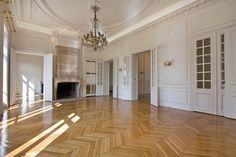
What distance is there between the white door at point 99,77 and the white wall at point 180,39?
12.8 feet

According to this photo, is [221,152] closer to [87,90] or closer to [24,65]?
[87,90]

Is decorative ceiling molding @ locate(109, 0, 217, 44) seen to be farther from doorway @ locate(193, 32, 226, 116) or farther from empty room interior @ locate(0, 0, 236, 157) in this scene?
doorway @ locate(193, 32, 226, 116)

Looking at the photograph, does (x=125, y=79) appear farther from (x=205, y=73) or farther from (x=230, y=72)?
(x=230, y=72)

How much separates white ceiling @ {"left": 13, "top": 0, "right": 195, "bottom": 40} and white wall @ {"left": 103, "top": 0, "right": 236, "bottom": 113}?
43 cm

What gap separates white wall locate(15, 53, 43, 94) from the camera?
37.7 feet

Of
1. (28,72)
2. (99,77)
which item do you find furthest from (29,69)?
(99,77)

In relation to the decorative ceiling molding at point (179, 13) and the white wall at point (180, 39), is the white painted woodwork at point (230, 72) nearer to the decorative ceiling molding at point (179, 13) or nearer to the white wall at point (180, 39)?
the white wall at point (180, 39)

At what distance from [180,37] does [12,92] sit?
6.83m

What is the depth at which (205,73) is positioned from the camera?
16.0 ft

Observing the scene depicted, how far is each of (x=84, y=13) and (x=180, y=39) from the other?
3668 millimetres

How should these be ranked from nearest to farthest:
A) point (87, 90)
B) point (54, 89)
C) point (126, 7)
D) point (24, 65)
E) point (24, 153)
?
point (24, 153) → point (126, 7) → point (54, 89) → point (87, 90) → point (24, 65)

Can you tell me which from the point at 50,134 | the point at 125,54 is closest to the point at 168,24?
the point at 125,54

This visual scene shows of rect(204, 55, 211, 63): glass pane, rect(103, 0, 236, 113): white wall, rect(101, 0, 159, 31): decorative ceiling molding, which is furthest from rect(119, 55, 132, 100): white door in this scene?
rect(204, 55, 211, 63): glass pane

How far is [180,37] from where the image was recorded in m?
5.57
